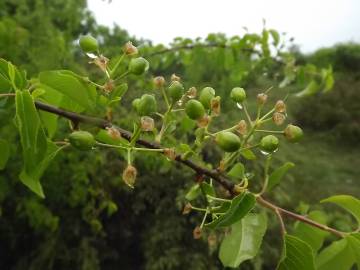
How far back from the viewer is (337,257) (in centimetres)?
59

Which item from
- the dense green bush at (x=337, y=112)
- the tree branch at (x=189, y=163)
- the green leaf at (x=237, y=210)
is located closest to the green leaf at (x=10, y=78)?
the tree branch at (x=189, y=163)

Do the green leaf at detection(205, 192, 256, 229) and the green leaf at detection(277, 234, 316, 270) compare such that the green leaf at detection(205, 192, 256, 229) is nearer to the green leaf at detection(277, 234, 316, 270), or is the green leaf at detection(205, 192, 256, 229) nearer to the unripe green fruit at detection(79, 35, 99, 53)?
the green leaf at detection(277, 234, 316, 270)

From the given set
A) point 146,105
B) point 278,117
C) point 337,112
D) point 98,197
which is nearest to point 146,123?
point 146,105

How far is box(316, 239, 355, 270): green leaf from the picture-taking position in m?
0.58

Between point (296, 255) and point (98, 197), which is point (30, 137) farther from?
point (98, 197)

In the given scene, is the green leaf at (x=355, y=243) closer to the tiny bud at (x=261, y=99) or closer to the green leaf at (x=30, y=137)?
the tiny bud at (x=261, y=99)

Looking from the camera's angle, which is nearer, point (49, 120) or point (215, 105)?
point (215, 105)

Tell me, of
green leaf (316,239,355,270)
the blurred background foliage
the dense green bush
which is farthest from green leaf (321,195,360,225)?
the dense green bush

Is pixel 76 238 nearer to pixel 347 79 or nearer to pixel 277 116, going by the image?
pixel 277 116

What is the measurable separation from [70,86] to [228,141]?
16 cm

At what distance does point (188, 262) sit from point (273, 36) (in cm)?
117

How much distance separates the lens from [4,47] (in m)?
1.83

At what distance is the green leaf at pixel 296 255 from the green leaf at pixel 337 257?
8cm

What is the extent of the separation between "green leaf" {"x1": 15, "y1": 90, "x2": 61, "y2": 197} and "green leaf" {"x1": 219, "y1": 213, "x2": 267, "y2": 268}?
0.64 feet
